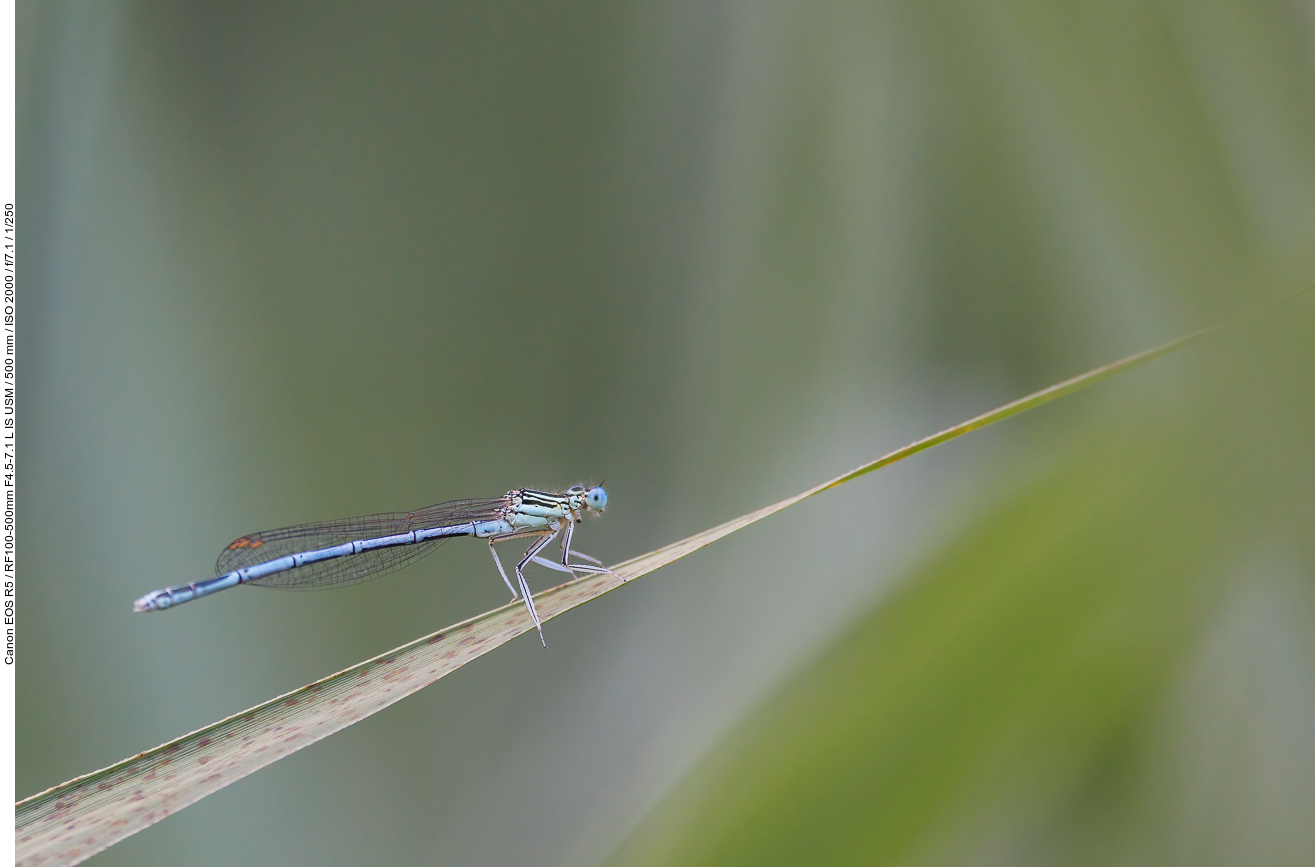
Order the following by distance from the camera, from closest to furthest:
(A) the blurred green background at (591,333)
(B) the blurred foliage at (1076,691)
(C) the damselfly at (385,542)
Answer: (B) the blurred foliage at (1076,691)
(A) the blurred green background at (591,333)
(C) the damselfly at (385,542)

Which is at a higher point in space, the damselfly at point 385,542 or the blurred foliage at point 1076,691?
the damselfly at point 385,542

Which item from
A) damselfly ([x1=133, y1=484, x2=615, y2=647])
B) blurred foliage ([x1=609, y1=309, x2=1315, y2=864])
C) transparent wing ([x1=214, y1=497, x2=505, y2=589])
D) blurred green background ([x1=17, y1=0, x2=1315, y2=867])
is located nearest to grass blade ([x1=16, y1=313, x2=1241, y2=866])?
blurred foliage ([x1=609, y1=309, x2=1315, y2=864])

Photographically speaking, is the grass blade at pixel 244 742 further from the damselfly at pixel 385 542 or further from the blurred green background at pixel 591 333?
the damselfly at pixel 385 542

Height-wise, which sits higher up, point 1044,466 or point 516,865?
point 1044,466

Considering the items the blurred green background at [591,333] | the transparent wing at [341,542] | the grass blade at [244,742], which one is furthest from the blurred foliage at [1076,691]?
the transparent wing at [341,542]

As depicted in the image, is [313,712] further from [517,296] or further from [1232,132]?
[1232,132]

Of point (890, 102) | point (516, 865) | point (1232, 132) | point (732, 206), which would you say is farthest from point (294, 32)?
point (516, 865)
